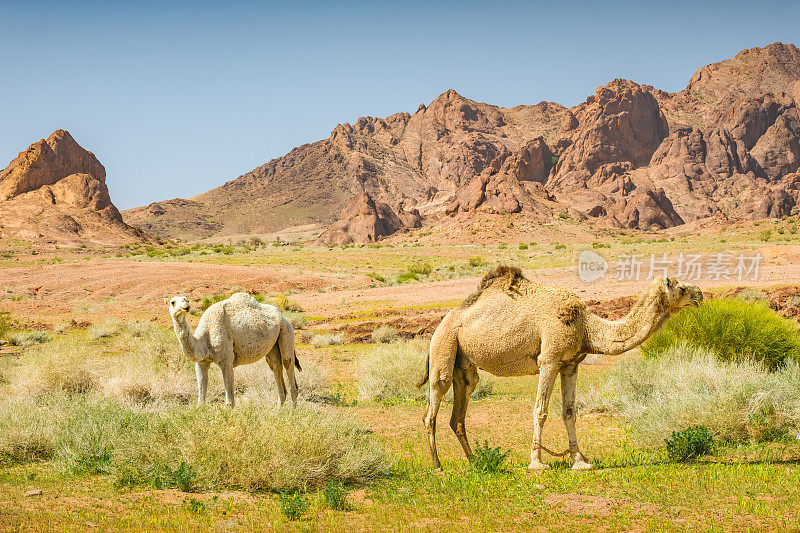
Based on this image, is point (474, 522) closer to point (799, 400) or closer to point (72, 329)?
point (799, 400)

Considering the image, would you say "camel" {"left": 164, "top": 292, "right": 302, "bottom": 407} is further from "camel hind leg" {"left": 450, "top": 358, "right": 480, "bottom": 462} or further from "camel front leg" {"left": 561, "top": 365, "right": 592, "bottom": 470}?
"camel front leg" {"left": 561, "top": 365, "right": 592, "bottom": 470}

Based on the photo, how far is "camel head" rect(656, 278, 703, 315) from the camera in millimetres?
7133

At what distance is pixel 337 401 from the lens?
1432cm

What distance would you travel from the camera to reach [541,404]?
7.73 meters

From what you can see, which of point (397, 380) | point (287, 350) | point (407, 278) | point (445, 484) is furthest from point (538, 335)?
point (407, 278)

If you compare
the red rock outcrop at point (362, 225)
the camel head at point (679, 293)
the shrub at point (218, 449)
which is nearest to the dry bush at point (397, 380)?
the shrub at point (218, 449)

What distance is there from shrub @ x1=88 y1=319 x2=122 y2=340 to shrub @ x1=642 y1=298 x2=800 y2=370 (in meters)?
20.1

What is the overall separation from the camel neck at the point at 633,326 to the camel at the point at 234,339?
545 centimetres

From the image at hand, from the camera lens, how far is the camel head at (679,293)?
713 centimetres

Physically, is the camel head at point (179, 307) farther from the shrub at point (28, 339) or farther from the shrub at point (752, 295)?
the shrub at point (752, 295)

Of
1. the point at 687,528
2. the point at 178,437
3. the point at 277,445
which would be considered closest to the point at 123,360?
the point at 178,437

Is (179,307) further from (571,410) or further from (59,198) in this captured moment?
(59,198)

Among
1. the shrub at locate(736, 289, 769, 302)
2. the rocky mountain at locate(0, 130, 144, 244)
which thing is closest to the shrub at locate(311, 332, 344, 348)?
the shrub at locate(736, 289, 769, 302)

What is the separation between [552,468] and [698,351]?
5976mm
